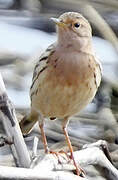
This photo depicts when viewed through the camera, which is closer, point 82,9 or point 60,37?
point 60,37

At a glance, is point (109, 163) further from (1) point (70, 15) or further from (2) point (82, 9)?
(2) point (82, 9)

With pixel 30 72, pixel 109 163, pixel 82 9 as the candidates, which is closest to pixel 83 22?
pixel 109 163

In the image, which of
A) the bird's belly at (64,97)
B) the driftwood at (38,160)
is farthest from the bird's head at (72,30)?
the driftwood at (38,160)

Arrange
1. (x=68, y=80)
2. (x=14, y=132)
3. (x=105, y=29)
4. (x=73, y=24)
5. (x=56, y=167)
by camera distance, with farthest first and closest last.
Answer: (x=105, y=29), (x=73, y=24), (x=68, y=80), (x=56, y=167), (x=14, y=132)

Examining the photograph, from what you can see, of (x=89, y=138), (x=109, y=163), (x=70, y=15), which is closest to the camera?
(x=109, y=163)

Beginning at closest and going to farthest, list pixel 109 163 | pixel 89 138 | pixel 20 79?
pixel 109 163
pixel 89 138
pixel 20 79

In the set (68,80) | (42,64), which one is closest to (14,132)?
(68,80)

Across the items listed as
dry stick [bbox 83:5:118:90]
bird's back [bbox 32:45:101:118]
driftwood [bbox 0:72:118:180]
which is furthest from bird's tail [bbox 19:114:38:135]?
dry stick [bbox 83:5:118:90]

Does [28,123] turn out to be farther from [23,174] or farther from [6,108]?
[23,174]
